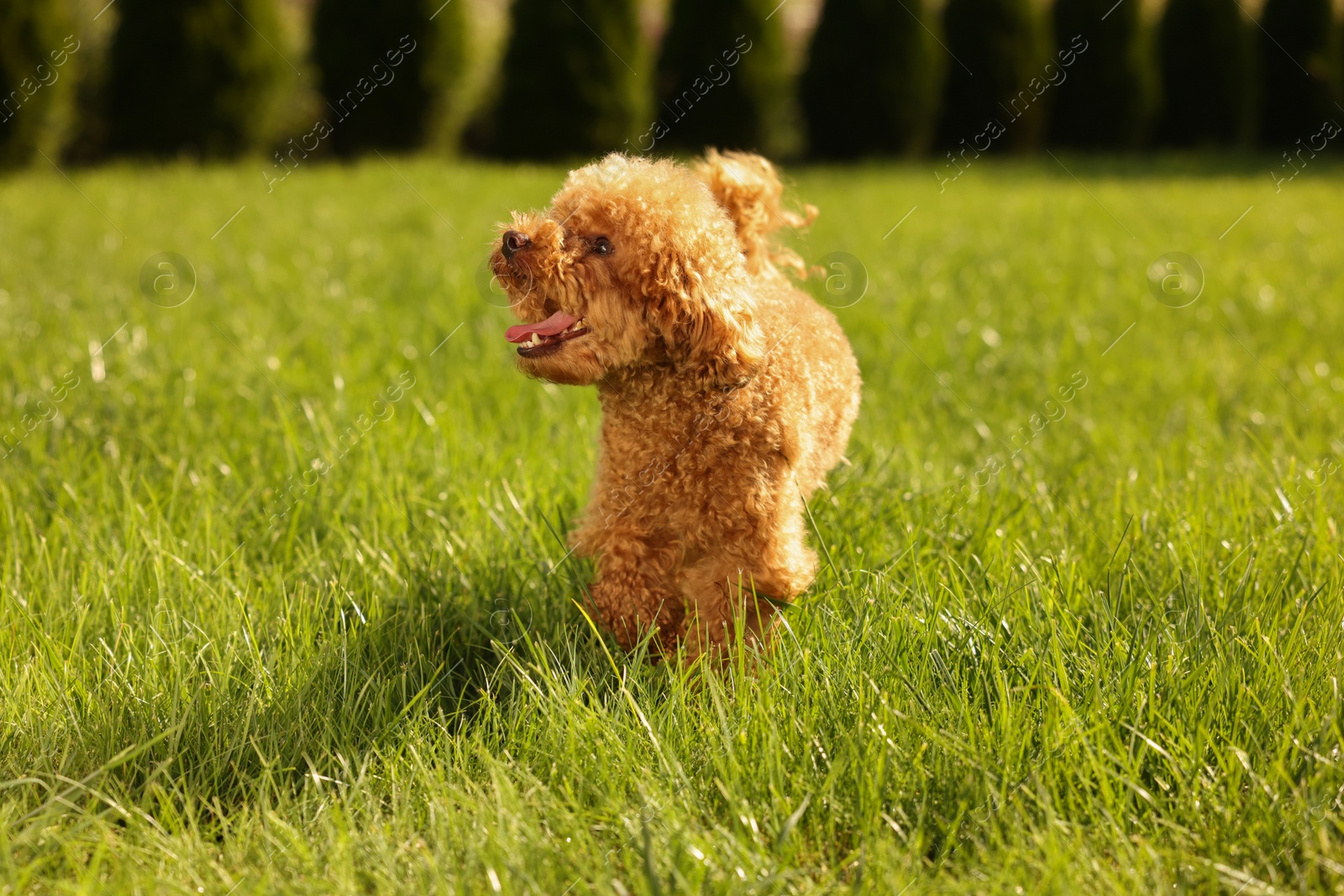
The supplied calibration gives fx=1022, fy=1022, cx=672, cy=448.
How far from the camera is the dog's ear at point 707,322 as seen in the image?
2268mm

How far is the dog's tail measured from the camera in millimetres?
3023

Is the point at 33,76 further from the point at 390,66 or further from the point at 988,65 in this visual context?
the point at 988,65

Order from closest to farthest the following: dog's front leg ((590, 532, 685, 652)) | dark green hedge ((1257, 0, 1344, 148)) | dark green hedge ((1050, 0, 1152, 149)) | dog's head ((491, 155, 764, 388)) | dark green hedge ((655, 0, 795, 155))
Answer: dog's head ((491, 155, 764, 388)), dog's front leg ((590, 532, 685, 652)), dark green hedge ((655, 0, 795, 155)), dark green hedge ((1050, 0, 1152, 149)), dark green hedge ((1257, 0, 1344, 148))

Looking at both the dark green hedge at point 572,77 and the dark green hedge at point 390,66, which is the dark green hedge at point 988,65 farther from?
the dark green hedge at point 390,66

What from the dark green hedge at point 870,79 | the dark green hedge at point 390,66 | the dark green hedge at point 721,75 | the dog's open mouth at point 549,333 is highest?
the dark green hedge at point 390,66

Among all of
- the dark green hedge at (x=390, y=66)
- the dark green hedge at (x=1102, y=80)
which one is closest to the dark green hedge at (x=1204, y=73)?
the dark green hedge at (x=1102, y=80)

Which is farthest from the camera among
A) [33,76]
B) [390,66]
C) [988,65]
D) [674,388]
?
[988,65]

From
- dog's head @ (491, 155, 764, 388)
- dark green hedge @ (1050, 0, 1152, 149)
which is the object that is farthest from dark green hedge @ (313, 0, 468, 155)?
dog's head @ (491, 155, 764, 388)

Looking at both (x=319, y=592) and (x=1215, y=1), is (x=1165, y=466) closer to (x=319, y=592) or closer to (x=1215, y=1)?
(x=319, y=592)

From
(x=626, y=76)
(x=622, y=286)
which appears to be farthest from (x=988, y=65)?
(x=622, y=286)

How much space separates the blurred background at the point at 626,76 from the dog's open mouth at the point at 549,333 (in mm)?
10055

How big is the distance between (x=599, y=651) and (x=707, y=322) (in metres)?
0.93

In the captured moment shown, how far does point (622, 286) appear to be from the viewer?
230 centimetres

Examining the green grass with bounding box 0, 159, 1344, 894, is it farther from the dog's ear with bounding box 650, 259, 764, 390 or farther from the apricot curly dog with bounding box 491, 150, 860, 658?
the dog's ear with bounding box 650, 259, 764, 390
